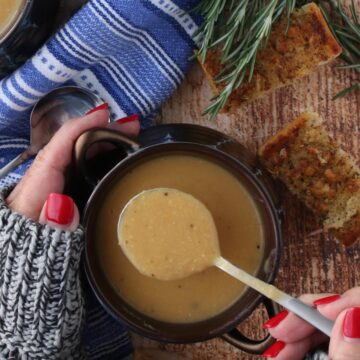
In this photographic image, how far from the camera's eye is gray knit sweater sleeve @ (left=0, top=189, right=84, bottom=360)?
1148mm

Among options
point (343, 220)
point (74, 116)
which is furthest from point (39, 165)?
point (343, 220)

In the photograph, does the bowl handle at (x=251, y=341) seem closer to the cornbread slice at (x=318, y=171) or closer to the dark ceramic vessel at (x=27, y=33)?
the cornbread slice at (x=318, y=171)

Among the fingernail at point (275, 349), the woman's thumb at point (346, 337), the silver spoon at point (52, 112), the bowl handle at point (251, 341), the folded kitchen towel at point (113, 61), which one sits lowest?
the fingernail at point (275, 349)

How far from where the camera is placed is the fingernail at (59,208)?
1.15 metres

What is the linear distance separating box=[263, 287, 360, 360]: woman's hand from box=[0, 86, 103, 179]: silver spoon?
0.57 meters

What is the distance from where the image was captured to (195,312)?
3.62 ft

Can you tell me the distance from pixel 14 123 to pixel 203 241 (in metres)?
0.57

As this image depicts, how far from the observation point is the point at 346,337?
101 centimetres

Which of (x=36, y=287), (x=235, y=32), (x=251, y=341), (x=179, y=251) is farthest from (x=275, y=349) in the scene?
(x=235, y=32)

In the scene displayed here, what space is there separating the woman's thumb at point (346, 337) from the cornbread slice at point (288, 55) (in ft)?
1.78

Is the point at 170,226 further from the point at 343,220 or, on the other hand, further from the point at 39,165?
the point at 343,220

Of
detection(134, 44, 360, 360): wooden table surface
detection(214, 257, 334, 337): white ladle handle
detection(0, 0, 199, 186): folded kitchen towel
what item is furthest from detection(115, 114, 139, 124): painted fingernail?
detection(214, 257, 334, 337): white ladle handle

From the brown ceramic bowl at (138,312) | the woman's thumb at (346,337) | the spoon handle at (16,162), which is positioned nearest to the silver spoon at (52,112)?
the spoon handle at (16,162)

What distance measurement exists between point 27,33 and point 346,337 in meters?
0.79
